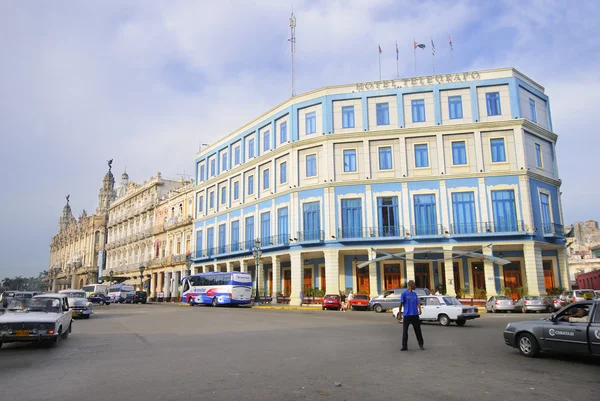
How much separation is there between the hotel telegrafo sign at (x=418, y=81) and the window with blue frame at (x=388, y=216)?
949 cm

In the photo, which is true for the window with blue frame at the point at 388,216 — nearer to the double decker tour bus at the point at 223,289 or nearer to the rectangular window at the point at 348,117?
the rectangular window at the point at 348,117

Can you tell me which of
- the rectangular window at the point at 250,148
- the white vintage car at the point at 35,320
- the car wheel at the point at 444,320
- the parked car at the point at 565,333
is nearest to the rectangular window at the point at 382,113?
the rectangular window at the point at 250,148

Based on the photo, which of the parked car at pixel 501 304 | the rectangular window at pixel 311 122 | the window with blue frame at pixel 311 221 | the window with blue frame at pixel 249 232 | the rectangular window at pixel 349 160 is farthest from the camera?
the window with blue frame at pixel 249 232

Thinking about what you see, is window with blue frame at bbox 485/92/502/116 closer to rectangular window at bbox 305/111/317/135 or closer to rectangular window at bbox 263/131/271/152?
rectangular window at bbox 305/111/317/135

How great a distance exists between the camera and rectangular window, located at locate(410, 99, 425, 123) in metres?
38.7

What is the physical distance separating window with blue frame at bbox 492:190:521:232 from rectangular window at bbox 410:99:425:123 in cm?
825

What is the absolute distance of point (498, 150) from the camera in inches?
1458

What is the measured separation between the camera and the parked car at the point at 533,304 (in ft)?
96.6

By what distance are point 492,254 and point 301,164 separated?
1735 cm

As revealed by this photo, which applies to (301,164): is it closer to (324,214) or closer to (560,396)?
(324,214)

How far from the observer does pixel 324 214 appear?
129ft

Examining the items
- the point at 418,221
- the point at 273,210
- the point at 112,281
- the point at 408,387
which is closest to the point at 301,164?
the point at 273,210

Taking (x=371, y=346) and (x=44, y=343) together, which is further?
(x=44, y=343)

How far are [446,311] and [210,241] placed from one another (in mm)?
38766
